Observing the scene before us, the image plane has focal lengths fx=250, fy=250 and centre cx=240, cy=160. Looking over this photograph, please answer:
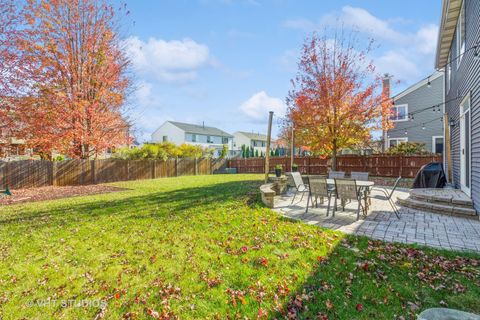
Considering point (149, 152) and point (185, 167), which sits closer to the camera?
point (149, 152)

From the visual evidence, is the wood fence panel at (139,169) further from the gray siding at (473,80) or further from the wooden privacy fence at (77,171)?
the gray siding at (473,80)

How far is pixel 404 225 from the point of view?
5160 millimetres

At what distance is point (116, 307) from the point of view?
252cm

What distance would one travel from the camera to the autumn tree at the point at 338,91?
12336 mm

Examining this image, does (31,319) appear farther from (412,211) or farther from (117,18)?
(117,18)

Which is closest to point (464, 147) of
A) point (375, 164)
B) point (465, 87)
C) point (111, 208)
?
point (465, 87)

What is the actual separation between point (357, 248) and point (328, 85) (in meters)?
Result: 10.3

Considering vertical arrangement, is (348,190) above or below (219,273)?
above

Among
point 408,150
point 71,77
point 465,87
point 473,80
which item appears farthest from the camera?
point 408,150

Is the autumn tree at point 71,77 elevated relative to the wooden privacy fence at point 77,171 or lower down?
elevated

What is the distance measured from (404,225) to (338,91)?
28.6ft

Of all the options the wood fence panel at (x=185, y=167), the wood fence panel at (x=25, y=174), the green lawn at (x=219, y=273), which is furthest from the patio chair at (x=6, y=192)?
the wood fence panel at (x=185, y=167)

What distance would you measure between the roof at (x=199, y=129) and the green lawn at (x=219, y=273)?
121 ft

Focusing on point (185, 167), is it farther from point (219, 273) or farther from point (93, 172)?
point (219, 273)
